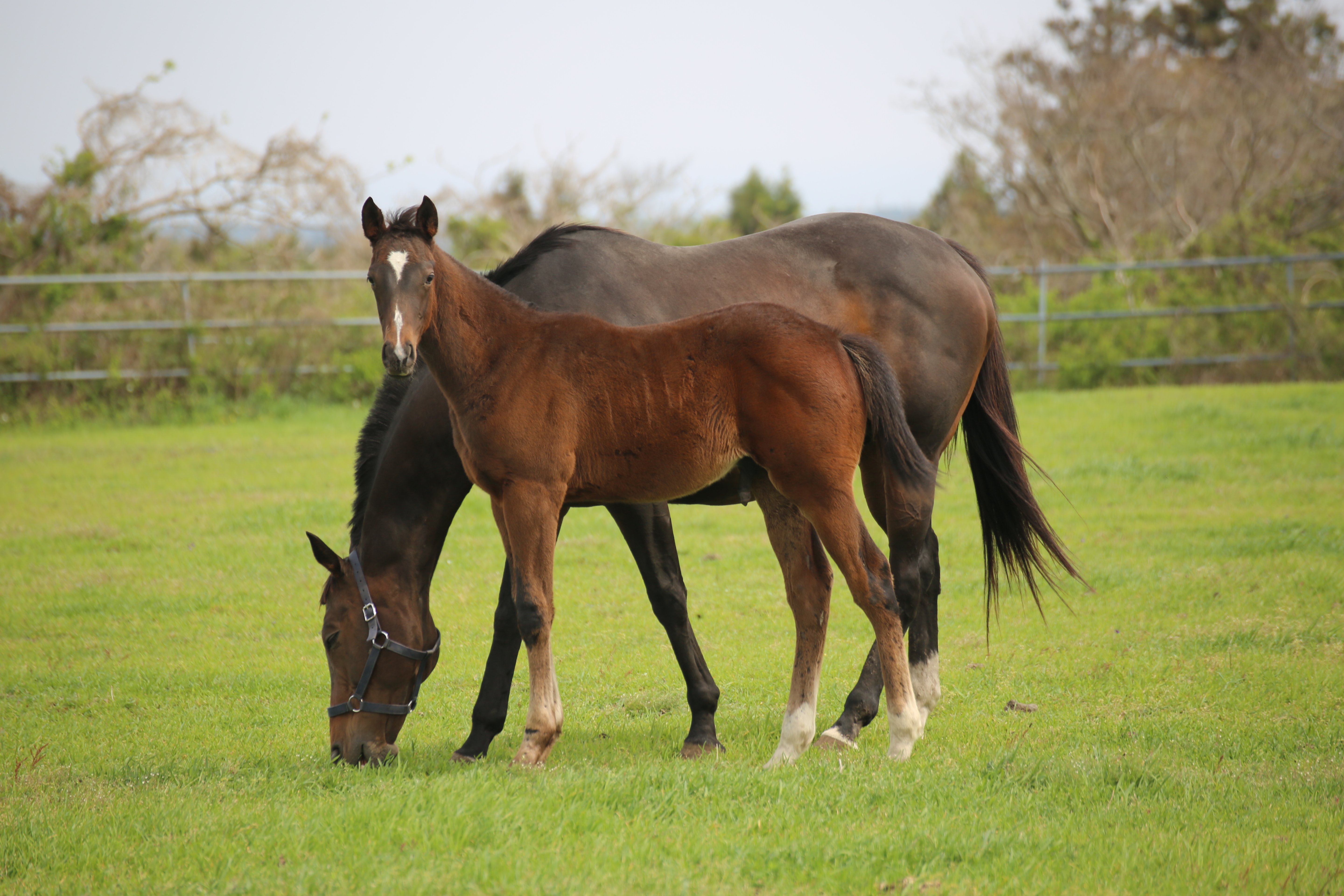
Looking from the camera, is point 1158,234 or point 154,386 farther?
point 1158,234

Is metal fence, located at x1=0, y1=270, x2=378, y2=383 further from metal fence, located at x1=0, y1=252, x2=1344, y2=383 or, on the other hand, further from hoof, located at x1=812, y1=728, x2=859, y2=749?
hoof, located at x1=812, y1=728, x2=859, y2=749

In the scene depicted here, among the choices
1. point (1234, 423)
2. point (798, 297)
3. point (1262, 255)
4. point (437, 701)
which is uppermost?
point (1262, 255)

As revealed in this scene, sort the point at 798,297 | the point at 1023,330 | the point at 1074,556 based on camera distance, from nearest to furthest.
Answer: the point at 798,297
the point at 1074,556
the point at 1023,330

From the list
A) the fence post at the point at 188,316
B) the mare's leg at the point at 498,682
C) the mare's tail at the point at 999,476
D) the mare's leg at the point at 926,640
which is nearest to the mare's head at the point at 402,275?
the mare's leg at the point at 498,682

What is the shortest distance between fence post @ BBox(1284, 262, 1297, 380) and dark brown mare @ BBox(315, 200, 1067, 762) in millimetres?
11344

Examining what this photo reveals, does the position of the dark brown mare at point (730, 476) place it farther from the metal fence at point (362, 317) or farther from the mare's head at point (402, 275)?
the metal fence at point (362, 317)

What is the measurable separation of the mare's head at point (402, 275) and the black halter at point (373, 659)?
115 cm

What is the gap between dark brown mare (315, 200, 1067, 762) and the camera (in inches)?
175

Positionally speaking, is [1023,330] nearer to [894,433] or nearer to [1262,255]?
[1262,255]

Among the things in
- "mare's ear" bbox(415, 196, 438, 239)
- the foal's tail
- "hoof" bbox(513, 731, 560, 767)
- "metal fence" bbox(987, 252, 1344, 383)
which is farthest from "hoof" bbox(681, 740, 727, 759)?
"metal fence" bbox(987, 252, 1344, 383)

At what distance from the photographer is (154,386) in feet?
49.8

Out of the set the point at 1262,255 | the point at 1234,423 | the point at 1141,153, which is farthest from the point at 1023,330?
the point at 1141,153

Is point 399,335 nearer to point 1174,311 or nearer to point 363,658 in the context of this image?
point 363,658

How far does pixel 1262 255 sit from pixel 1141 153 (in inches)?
274
